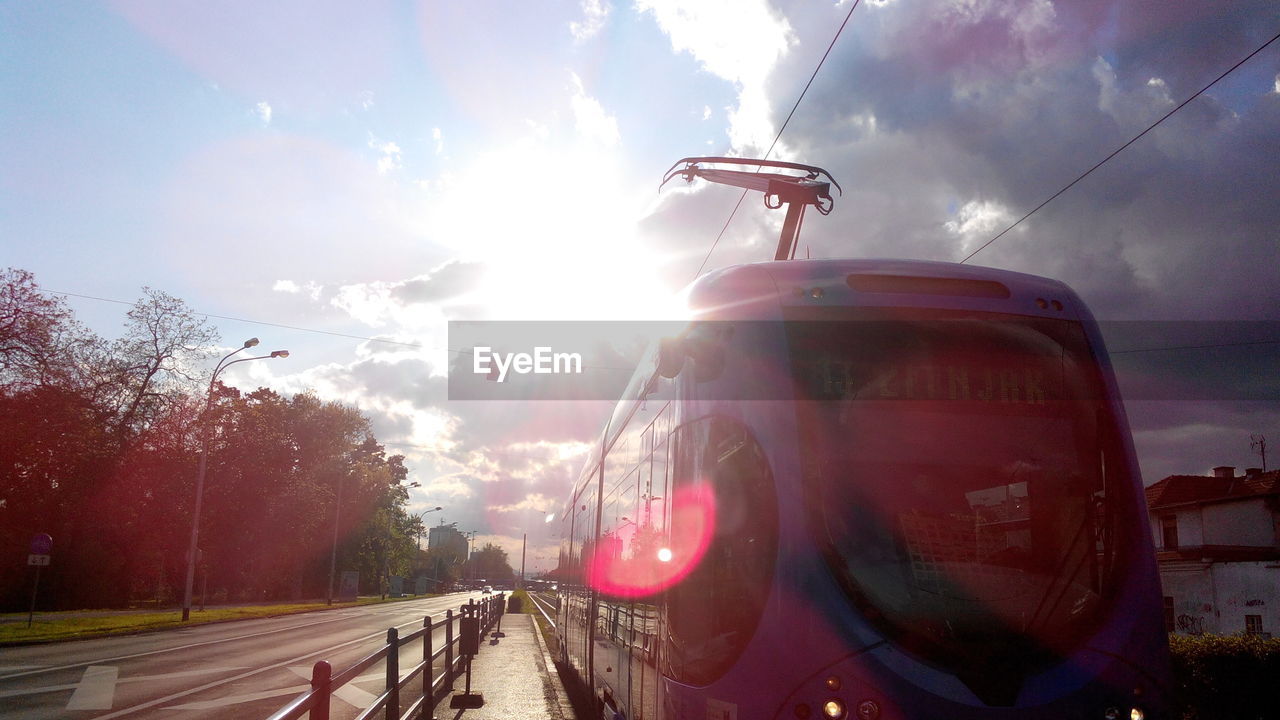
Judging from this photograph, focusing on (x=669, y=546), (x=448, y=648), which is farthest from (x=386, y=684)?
(x=448, y=648)

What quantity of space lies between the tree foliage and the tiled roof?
118 ft

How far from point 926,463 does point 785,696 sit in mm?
1250

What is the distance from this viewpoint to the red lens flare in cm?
470

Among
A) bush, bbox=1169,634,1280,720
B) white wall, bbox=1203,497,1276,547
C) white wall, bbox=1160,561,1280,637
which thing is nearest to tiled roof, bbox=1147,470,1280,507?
white wall, bbox=1203,497,1276,547

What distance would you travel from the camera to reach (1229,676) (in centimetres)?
1068

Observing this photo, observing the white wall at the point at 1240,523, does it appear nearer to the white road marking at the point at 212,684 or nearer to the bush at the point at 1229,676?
the bush at the point at 1229,676

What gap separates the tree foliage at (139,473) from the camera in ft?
116

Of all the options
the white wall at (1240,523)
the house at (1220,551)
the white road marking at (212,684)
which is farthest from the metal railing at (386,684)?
the white wall at (1240,523)

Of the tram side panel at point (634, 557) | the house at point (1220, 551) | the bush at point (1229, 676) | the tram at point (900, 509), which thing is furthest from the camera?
the house at point (1220, 551)

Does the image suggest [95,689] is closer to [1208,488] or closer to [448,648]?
[448,648]

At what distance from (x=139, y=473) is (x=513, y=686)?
1422 inches

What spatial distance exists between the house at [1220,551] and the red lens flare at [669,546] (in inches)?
766

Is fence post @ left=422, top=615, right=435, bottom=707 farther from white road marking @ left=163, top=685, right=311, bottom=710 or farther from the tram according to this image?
the tram

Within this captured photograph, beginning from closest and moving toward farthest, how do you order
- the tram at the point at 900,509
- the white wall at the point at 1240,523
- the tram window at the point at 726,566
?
1. the tram at the point at 900,509
2. the tram window at the point at 726,566
3. the white wall at the point at 1240,523
